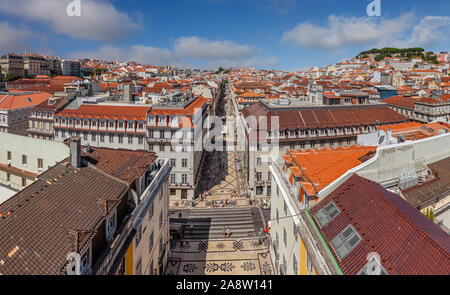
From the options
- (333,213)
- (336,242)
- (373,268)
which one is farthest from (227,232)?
(373,268)

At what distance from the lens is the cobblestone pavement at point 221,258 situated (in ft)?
89.3

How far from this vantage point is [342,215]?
1399 centimetres

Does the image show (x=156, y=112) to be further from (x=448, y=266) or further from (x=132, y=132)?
(x=448, y=266)

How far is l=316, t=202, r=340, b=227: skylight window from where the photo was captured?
1452 cm

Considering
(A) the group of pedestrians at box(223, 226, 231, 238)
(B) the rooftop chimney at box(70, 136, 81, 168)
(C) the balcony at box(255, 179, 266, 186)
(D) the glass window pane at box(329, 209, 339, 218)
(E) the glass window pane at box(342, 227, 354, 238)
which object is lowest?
(A) the group of pedestrians at box(223, 226, 231, 238)

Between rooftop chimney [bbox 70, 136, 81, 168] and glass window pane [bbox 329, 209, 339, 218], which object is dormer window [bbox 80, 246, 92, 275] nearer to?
rooftop chimney [bbox 70, 136, 81, 168]

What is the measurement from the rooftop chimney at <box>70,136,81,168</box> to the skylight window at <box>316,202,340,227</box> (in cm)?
1361

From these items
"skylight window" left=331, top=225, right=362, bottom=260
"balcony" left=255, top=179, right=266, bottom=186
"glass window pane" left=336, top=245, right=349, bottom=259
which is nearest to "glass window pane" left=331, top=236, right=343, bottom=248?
"skylight window" left=331, top=225, right=362, bottom=260

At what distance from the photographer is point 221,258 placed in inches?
1150

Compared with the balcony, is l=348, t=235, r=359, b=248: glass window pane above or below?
above

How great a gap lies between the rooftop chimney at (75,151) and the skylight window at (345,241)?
14.1 metres

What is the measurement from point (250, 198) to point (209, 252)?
13.3m

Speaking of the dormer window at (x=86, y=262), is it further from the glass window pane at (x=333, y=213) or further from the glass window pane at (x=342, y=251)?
the glass window pane at (x=333, y=213)

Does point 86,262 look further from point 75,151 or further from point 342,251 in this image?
point 342,251
